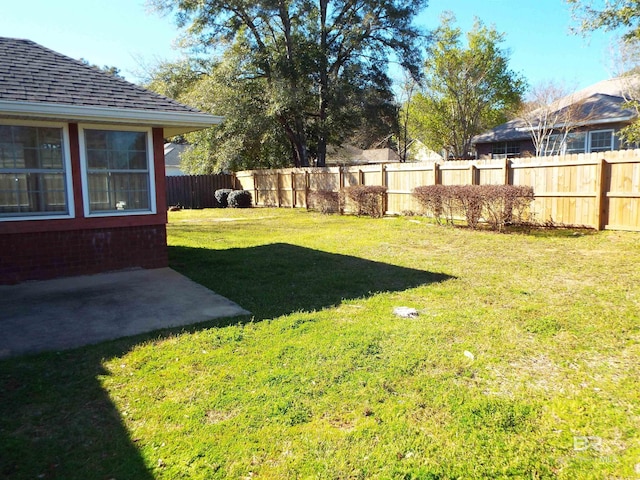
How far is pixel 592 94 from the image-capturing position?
22328mm

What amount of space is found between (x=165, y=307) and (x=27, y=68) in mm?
5035

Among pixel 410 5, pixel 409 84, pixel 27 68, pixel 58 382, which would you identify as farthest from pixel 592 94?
pixel 58 382

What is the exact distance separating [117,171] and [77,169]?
0.64 meters

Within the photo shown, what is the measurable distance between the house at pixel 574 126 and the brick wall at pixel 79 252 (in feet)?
59.9

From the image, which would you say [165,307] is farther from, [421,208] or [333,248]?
[421,208]

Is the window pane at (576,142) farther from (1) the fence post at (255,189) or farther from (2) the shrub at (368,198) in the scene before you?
(1) the fence post at (255,189)

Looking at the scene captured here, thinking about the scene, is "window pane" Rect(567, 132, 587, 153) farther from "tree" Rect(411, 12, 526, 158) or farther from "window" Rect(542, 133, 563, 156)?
"tree" Rect(411, 12, 526, 158)

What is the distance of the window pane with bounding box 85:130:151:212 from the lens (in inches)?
293

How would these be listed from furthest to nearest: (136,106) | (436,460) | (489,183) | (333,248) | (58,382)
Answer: (489,183), (333,248), (136,106), (58,382), (436,460)

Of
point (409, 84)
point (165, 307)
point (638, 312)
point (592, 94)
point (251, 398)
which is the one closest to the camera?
point (251, 398)

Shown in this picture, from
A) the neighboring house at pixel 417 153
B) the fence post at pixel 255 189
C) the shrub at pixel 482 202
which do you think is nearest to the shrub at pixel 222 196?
the fence post at pixel 255 189

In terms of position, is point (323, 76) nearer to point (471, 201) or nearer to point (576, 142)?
point (576, 142)

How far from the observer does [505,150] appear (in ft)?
79.3

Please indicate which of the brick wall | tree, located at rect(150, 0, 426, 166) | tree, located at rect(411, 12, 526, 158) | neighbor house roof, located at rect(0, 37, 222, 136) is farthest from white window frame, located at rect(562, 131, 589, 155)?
the brick wall
